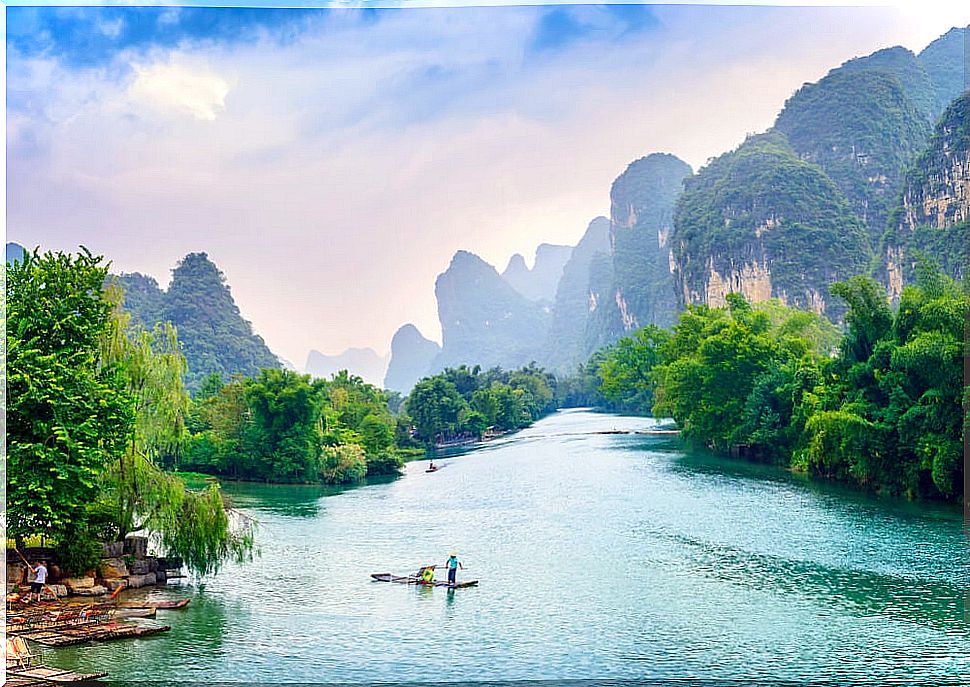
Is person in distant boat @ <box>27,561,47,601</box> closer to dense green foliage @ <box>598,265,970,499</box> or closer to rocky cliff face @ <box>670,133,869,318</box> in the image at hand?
dense green foliage @ <box>598,265,970,499</box>

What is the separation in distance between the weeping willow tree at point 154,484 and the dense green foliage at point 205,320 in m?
15.3

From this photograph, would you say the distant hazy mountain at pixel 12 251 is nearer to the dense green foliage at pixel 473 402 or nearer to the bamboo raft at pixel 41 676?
the bamboo raft at pixel 41 676

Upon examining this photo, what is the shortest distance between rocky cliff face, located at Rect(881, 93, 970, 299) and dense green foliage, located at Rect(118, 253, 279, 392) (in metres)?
15.1

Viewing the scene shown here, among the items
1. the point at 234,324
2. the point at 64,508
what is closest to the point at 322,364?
the point at 64,508

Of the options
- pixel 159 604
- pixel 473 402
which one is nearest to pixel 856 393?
pixel 159 604

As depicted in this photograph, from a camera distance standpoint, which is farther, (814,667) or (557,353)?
(557,353)

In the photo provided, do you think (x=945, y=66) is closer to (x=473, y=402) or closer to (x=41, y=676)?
(x=473, y=402)

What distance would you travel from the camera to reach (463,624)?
5117mm

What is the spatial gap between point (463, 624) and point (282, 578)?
5.25 feet

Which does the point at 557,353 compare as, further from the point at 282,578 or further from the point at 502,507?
the point at 282,578

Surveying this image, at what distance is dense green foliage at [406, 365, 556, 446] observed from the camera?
18.6 m

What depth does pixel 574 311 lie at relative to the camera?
131 ft

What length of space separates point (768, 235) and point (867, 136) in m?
5.69

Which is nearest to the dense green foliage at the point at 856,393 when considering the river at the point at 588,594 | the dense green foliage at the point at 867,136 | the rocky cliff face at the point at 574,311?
the river at the point at 588,594
